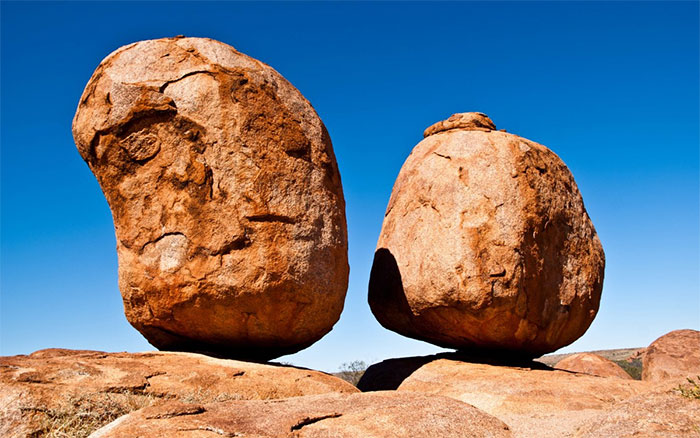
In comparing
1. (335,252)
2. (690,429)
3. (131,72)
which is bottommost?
(690,429)

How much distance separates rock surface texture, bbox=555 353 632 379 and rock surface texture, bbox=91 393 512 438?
9.37m

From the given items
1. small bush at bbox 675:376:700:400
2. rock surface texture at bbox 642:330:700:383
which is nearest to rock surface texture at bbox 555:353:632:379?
rock surface texture at bbox 642:330:700:383

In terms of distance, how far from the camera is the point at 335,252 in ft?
26.6

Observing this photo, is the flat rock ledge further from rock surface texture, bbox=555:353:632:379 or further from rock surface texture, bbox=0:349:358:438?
rock surface texture, bbox=555:353:632:379

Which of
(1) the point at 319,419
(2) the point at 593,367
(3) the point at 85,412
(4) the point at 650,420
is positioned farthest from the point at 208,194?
(2) the point at 593,367

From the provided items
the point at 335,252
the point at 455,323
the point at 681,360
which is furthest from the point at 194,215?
the point at 681,360

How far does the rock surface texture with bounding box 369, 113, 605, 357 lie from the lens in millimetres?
9016

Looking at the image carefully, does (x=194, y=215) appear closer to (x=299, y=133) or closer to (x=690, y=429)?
(x=299, y=133)

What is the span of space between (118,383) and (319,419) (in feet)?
6.86

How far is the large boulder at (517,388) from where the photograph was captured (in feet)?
24.9

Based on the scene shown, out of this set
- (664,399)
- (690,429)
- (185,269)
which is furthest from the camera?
(185,269)

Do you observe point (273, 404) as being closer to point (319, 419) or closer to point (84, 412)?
point (319, 419)

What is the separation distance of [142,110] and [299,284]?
8.67ft

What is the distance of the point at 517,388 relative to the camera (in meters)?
8.31
